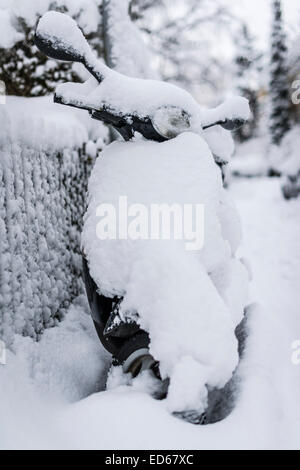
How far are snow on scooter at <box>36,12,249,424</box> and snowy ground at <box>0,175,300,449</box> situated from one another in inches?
3.8

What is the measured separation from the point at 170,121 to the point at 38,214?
2.89 feet

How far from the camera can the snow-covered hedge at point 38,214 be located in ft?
6.09

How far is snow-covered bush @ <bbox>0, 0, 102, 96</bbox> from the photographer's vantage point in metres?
2.95

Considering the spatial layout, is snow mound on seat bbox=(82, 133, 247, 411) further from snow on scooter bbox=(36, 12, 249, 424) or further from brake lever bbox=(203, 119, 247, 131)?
brake lever bbox=(203, 119, 247, 131)

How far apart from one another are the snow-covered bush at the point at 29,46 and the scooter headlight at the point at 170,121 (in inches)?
68.5

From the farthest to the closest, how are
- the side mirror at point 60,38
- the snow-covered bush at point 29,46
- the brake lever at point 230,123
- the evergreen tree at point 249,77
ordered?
the evergreen tree at point 249,77
the snow-covered bush at point 29,46
the brake lever at point 230,123
the side mirror at point 60,38

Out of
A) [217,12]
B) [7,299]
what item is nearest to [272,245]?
[7,299]

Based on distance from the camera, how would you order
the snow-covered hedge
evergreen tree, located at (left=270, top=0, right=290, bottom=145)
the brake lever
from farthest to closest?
evergreen tree, located at (left=270, top=0, right=290, bottom=145) < the brake lever < the snow-covered hedge

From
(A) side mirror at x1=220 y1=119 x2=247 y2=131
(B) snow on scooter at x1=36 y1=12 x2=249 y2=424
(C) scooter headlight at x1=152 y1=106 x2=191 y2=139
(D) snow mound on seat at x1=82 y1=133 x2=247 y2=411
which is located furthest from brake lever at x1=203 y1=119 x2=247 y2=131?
(D) snow mound on seat at x1=82 y1=133 x2=247 y2=411

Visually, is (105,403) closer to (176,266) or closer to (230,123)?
(176,266)

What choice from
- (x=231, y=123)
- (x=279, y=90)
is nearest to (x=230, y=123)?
(x=231, y=123)

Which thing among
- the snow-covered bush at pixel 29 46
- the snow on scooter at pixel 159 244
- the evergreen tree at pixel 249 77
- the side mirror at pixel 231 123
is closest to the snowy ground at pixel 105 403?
the snow on scooter at pixel 159 244

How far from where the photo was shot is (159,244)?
1617 millimetres

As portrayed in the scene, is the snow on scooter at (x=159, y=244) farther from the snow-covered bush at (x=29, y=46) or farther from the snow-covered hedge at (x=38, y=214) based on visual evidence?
the snow-covered bush at (x=29, y=46)
